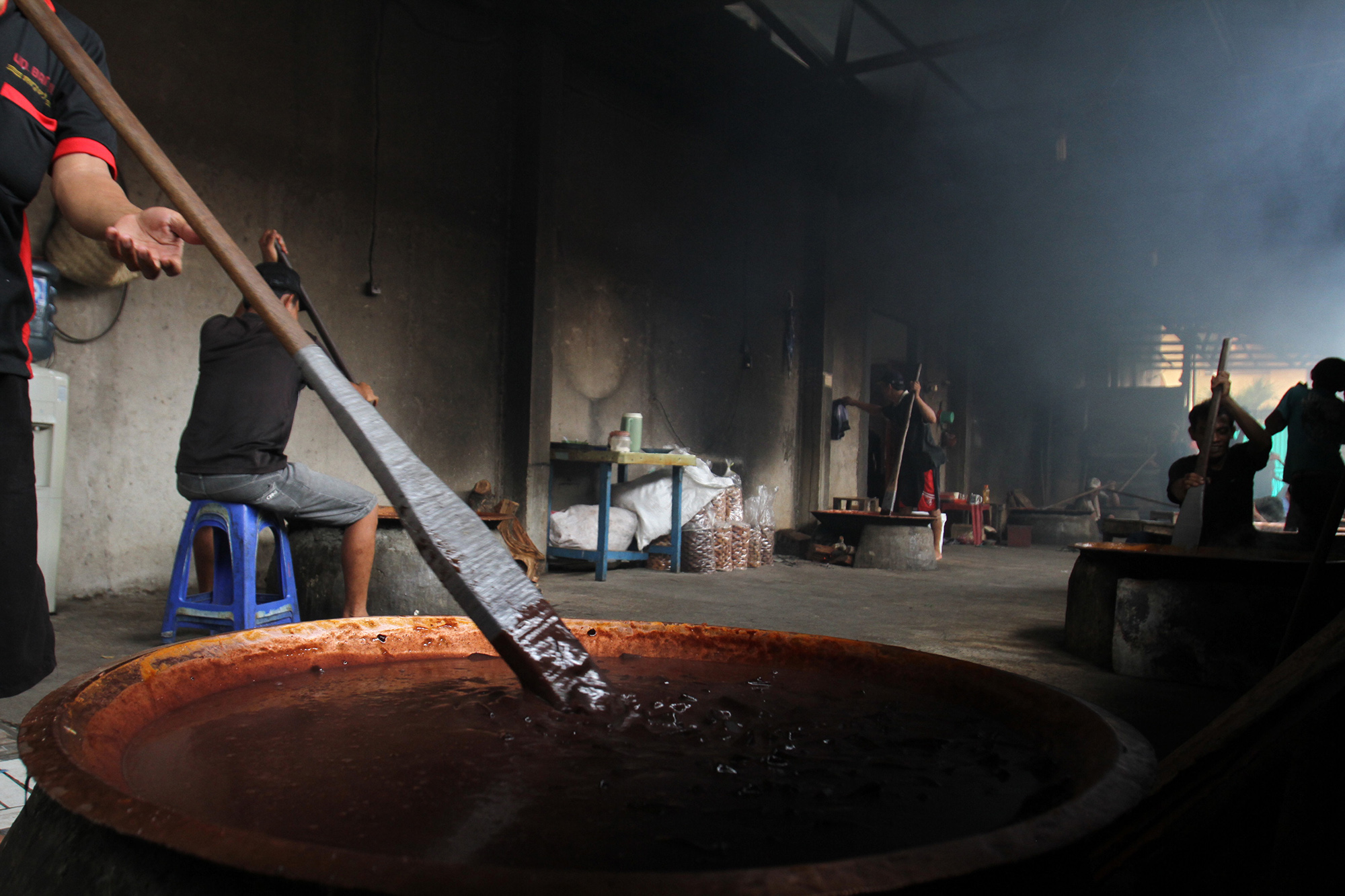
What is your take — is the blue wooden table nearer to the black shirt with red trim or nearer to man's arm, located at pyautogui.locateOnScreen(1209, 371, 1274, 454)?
man's arm, located at pyautogui.locateOnScreen(1209, 371, 1274, 454)

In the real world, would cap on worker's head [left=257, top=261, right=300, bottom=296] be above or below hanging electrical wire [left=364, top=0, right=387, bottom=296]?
below

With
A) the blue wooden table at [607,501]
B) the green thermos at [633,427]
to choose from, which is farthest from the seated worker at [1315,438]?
the green thermos at [633,427]

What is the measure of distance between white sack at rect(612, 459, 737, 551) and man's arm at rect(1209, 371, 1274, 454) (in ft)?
11.5

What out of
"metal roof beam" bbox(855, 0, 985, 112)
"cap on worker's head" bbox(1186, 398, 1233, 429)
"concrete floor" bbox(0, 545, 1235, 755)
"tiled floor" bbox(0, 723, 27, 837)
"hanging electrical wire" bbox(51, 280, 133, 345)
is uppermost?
"metal roof beam" bbox(855, 0, 985, 112)

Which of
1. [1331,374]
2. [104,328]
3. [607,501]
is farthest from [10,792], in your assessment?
[1331,374]

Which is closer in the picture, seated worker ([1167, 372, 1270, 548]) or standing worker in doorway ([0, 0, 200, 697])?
standing worker in doorway ([0, 0, 200, 697])

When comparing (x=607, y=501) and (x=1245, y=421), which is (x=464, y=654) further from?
(x=1245, y=421)

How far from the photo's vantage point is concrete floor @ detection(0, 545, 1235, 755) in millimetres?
3033

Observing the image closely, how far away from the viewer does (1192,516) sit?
16.0 feet

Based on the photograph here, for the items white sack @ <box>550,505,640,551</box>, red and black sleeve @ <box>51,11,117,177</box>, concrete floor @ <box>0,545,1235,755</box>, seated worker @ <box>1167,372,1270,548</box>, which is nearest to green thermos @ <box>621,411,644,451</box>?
white sack @ <box>550,505,640,551</box>

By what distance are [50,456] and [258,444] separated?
146 centimetres

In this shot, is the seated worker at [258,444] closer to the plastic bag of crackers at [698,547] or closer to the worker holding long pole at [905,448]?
the plastic bag of crackers at [698,547]

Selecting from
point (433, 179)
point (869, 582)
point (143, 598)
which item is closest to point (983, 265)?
point (869, 582)

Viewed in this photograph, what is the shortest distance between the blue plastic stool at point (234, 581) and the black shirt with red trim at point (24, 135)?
5.28 ft
